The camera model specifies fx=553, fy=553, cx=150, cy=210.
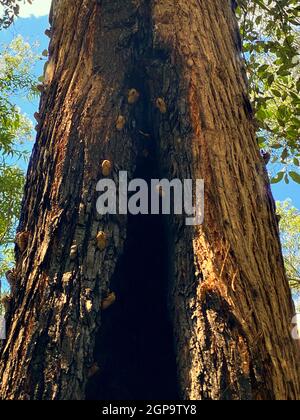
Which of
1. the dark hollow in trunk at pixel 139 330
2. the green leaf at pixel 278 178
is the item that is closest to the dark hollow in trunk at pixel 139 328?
the dark hollow in trunk at pixel 139 330

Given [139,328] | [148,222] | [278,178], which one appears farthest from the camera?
[278,178]

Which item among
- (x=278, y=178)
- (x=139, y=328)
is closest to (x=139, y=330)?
(x=139, y=328)

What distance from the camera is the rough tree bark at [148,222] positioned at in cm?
178

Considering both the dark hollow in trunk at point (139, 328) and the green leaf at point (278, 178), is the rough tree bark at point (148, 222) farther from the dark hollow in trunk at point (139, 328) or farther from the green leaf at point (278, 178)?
the green leaf at point (278, 178)

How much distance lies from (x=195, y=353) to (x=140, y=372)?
509 millimetres

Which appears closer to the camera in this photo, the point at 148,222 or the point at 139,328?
the point at 139,328

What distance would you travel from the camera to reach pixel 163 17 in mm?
2652

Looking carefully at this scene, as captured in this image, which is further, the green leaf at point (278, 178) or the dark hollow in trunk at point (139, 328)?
the green leaf at point (278, 178)

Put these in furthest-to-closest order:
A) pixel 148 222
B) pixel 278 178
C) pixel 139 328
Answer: pixel 278 178 < pixel 148 222 < pixel 139 328

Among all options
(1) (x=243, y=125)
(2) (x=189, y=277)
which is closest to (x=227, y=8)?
(1) (x=243, y=125)

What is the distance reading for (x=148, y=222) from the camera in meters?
2.37

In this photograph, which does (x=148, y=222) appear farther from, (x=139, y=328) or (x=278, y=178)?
(x=278, y=178)

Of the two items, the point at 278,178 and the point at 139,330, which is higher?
the point at 278,178

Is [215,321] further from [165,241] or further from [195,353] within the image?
[165,241]
